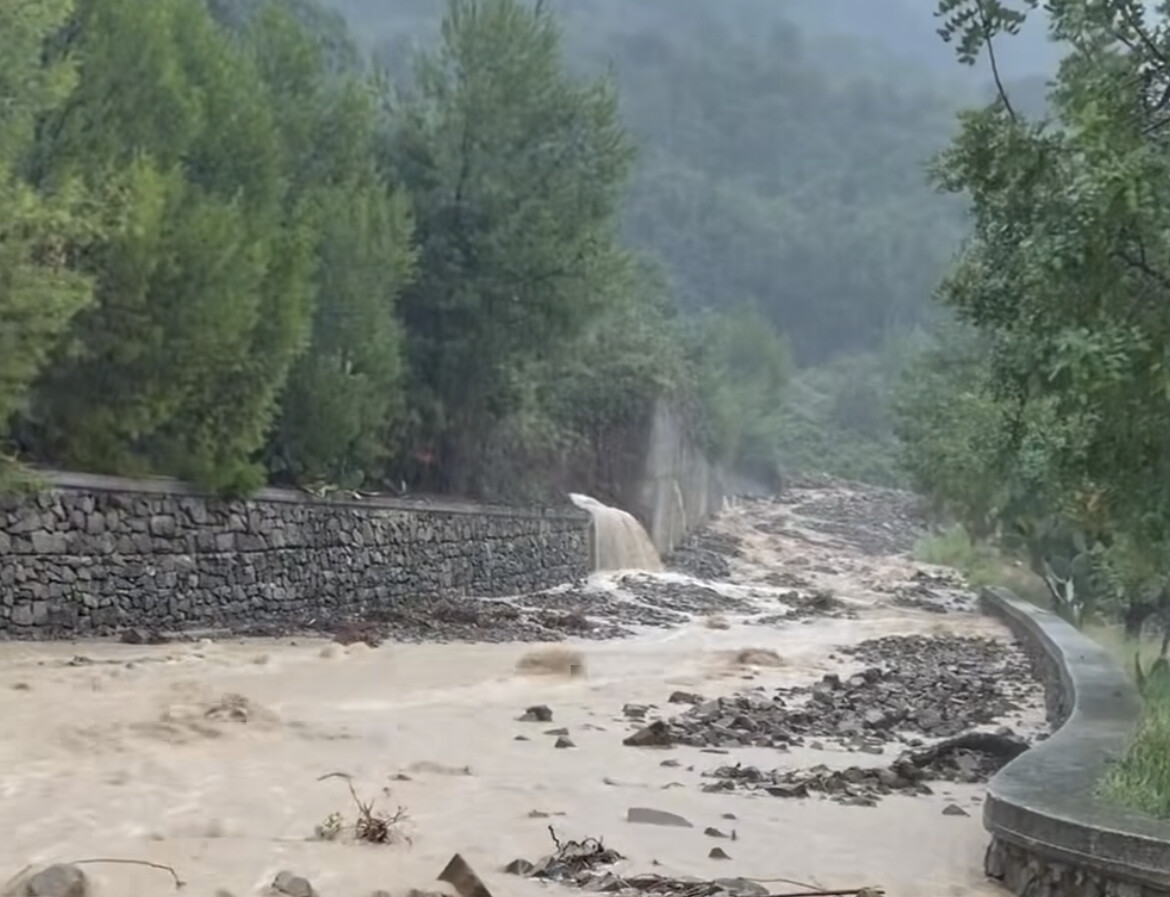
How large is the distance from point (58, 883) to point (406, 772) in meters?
3.17

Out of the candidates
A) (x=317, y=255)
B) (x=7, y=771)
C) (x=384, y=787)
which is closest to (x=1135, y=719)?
(x=384, y=787)

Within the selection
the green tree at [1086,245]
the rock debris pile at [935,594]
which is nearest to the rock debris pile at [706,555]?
the rock debris pile at [935,594]

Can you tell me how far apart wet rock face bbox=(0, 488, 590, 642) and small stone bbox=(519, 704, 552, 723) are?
555 centimetres

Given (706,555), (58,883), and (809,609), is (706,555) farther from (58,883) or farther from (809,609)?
(58,883)

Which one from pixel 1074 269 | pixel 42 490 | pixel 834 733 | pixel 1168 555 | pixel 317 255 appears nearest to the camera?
pixel 1074 269

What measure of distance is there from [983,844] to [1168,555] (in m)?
1.59

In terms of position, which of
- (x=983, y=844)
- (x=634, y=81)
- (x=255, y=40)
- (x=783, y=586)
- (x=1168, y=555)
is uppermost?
(x=634, y=81)

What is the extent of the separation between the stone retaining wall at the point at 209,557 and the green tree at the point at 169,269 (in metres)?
0.68

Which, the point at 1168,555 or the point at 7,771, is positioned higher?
the point at 1168,555

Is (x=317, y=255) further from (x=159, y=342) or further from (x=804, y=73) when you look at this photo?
A: (x=804, y=73)

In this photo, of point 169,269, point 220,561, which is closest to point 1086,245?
point 169,269

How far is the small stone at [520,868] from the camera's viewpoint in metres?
5.30

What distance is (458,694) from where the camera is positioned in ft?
39.2

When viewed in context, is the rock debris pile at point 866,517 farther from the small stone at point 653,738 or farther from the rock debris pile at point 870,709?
the small stone at point 653,738
